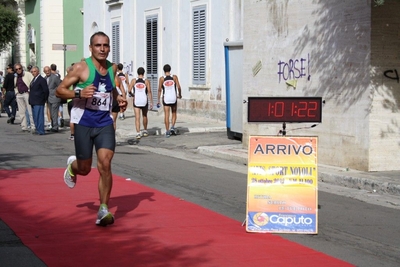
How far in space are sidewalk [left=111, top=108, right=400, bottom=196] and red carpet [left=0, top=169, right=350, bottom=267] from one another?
3.21 m

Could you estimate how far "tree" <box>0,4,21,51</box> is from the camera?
4416 centimetres

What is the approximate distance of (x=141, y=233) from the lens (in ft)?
27.0

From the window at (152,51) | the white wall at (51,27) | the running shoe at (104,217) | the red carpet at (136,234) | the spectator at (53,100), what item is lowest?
the red carpet at (136,234)

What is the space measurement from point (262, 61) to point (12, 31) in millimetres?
32313

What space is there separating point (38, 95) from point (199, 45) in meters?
6.41

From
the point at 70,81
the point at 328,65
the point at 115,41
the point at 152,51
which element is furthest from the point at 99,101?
the point at 115,41

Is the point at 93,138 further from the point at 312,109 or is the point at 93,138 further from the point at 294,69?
the point at 294,69

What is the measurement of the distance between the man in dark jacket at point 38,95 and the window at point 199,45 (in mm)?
5955

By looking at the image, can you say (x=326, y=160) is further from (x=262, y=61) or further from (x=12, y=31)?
(x=12, y=31)

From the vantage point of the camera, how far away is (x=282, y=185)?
8.57m

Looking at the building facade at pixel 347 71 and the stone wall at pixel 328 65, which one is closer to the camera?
the building facade at pixel 347 71

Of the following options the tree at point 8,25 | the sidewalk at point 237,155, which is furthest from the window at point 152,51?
the tree at point 8,25

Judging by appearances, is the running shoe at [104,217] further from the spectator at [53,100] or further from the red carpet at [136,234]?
the spectator at [53,100]

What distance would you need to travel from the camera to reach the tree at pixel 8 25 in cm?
4416
